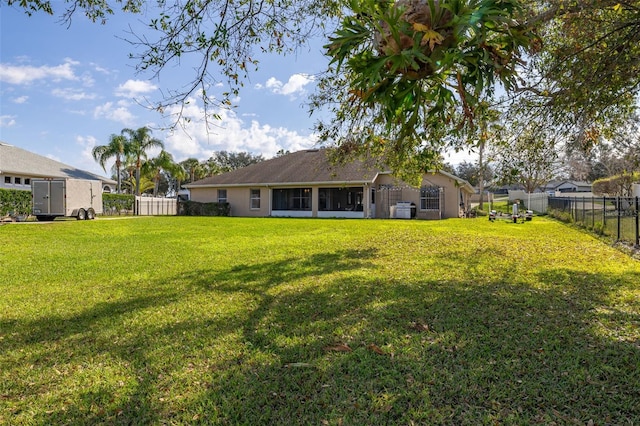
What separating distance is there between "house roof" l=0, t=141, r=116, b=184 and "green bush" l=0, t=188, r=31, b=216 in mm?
5854

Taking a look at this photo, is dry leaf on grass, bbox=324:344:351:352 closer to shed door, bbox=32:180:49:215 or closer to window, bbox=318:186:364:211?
shed door, bbox=32:180:49:215

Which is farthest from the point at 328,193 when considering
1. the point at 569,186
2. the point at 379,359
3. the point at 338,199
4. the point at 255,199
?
the point at 569,186

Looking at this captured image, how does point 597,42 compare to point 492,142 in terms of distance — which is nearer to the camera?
point 597,42

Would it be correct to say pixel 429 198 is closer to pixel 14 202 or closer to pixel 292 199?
pixel 292 199

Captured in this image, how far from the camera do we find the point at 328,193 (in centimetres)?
2888

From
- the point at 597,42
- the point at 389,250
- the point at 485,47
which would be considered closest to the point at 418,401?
the point at 485,47

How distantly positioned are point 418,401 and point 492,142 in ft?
18.0

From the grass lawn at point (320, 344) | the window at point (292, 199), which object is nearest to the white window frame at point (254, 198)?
the window at point (292, 199)

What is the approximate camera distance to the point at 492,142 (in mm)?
6852

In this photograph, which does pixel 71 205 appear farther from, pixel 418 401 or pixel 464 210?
pixel 464 210

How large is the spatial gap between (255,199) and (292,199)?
11.4 ft

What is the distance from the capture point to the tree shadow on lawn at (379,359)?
2719 millimetres

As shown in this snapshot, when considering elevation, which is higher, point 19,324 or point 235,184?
point 235,184

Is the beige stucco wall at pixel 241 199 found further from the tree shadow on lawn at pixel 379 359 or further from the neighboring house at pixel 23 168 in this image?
the tree shadow on lawn at pixel 379 359
